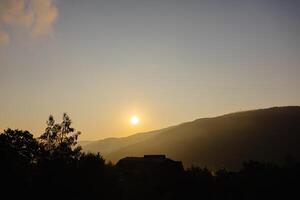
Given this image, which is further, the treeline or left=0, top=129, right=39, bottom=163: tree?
left=0, top=129, right=39, bottom=163: tree

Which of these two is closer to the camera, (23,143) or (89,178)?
(89,178)

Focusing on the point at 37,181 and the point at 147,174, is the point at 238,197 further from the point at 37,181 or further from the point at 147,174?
the point at 37,181

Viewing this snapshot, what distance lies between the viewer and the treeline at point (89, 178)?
33062 mm

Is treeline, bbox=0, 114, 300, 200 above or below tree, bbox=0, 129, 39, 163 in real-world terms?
below

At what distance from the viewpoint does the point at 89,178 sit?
3556 centimetres

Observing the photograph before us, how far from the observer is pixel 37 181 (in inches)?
1300

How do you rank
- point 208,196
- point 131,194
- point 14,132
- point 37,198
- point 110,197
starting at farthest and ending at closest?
point 208,196
point 14,132
point 131,194
point 110,197
point 37,198

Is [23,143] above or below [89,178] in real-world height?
above

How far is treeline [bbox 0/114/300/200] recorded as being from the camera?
33.1 m

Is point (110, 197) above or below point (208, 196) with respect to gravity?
above

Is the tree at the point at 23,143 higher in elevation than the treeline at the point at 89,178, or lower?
higher

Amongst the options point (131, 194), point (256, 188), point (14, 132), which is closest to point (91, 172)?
point (131, 194)

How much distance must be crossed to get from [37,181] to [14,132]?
27.8m

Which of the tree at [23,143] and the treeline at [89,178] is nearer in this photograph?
the treeline at [89,178]
